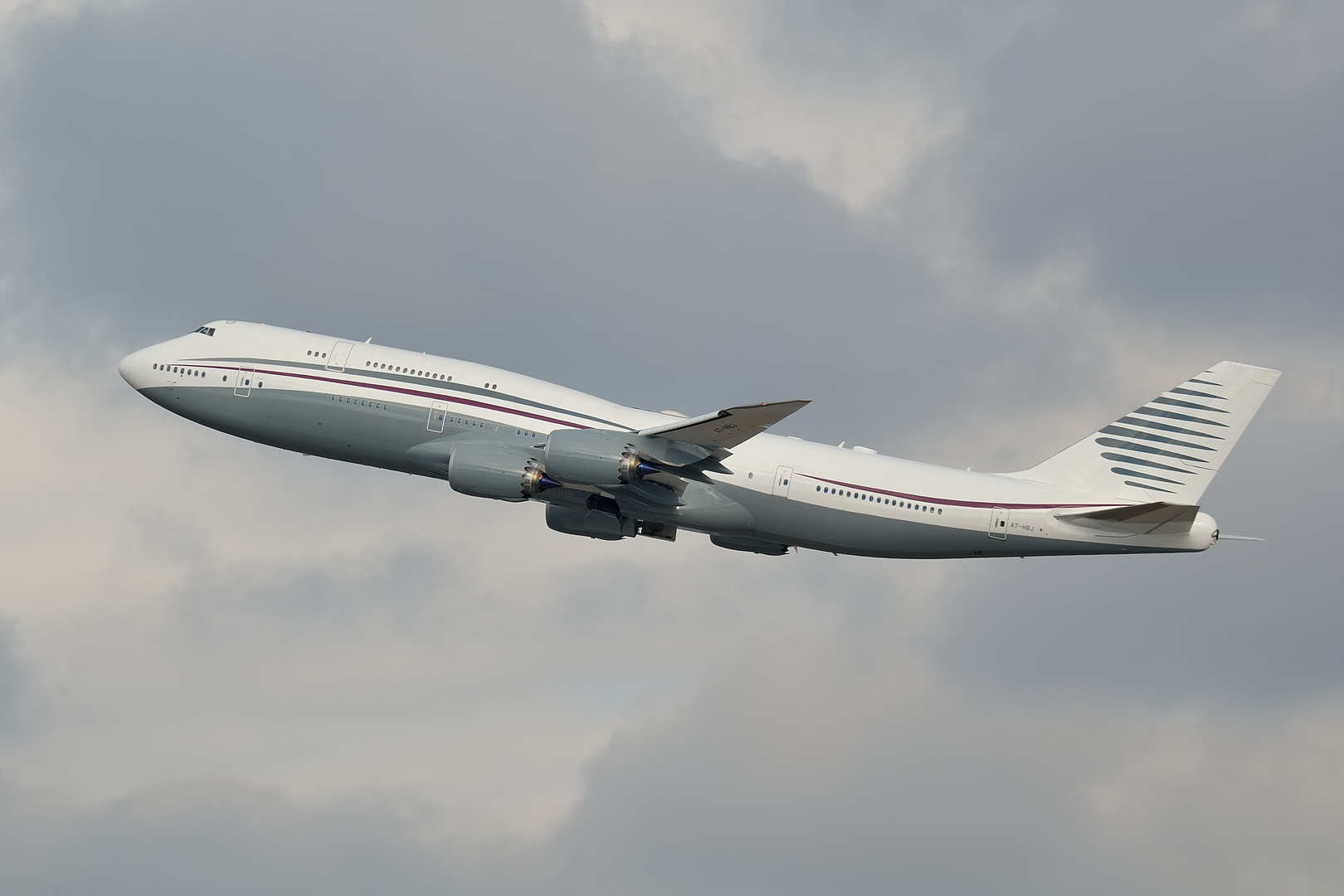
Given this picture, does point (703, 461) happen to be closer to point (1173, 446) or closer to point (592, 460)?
point (592, 460)

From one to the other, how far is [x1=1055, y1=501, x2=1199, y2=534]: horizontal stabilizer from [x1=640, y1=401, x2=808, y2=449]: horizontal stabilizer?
41.8 feet

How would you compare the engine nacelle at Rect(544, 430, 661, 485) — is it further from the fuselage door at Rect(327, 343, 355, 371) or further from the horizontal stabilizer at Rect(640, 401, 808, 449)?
the fuselage door at Rect(327, 343, 355, 371)

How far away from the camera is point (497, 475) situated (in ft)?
194

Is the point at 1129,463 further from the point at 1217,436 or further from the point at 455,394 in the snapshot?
the point at 455,394

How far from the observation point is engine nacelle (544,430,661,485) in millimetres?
57469

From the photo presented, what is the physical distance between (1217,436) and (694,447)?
70.2 ft

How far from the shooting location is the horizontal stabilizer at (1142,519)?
57.7 m

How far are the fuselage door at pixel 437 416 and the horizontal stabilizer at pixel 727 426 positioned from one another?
8204mm

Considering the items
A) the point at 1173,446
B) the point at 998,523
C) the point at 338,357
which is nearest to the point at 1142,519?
the point at 1173,446

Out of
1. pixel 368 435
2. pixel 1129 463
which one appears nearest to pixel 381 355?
pixel 368 435

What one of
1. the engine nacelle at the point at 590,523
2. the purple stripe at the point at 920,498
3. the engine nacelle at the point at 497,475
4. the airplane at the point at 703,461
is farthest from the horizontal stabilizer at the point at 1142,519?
the engine nacelle at the point at 497,475

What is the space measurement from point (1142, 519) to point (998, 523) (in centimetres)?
535

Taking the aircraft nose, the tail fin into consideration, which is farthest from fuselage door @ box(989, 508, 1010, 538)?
the aircraft nose

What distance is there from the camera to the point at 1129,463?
62219 millimetres
